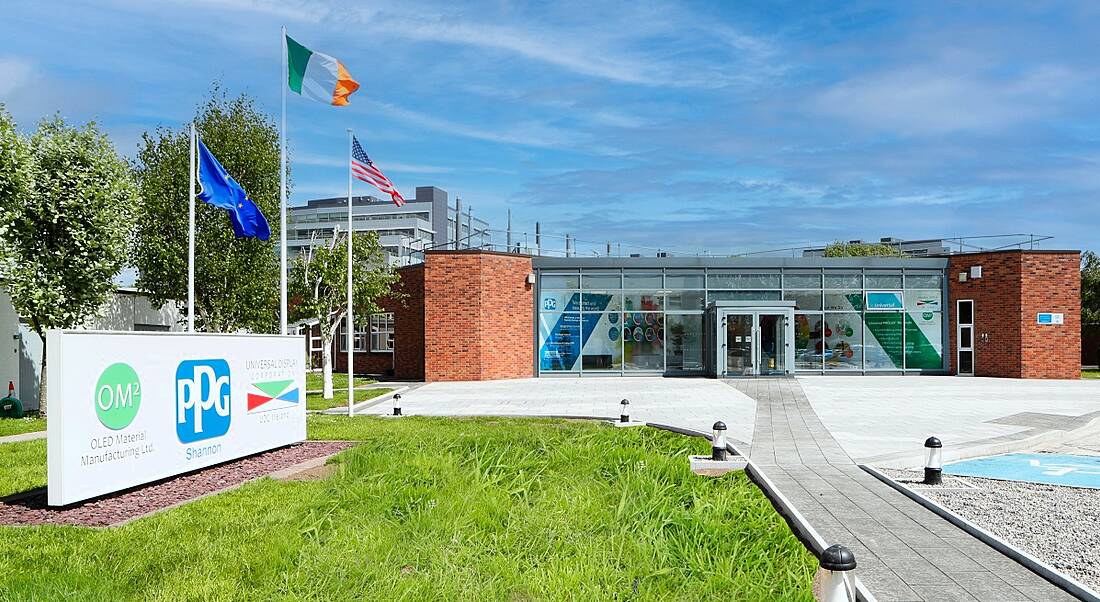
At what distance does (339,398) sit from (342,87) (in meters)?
8.93

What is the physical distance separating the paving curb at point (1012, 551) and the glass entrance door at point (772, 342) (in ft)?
68.4

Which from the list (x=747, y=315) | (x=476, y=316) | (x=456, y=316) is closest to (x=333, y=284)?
(x=456, y=316)

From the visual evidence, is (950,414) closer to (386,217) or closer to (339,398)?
(339,398)

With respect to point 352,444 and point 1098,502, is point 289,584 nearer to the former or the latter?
point 352,444

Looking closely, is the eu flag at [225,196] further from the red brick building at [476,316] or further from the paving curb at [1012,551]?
the red brick building at [476,316]

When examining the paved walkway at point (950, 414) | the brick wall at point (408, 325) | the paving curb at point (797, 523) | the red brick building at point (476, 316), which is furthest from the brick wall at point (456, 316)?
the paving curb at point (797, 523)

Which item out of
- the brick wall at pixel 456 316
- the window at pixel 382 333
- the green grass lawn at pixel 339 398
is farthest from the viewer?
the window at pixel 382 333

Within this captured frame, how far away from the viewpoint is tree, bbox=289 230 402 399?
23062 millimetres

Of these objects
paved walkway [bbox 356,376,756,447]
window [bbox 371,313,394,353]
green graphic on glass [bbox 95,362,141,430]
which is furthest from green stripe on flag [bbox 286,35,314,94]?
window [bbox 371,313,394,353]

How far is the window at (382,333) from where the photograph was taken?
111 ft

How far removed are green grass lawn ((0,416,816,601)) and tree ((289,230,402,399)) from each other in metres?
13.7

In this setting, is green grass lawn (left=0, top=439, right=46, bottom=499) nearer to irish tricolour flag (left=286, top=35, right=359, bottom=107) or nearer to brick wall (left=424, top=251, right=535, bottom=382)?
irish tricolour flag (left=286, top=35, right=359, bottom=107)

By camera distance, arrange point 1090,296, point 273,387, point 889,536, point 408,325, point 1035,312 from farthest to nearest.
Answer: point 1090,296
point 408,325
point 1035,312
point 273,387
point 889,536

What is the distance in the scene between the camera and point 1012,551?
21.8ft
